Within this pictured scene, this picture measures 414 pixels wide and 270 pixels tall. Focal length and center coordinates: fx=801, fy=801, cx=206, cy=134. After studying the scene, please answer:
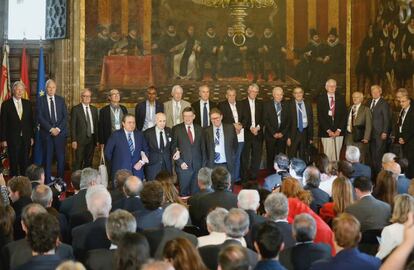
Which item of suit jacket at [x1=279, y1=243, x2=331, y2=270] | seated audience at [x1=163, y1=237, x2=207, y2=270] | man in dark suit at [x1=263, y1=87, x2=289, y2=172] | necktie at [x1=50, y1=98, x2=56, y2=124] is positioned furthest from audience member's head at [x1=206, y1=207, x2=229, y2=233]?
man in dark suit at [x1=263, y1=87, x2=289, y2=172]

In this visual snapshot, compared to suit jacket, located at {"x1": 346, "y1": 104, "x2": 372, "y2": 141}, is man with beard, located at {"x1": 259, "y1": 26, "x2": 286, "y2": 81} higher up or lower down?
higher up

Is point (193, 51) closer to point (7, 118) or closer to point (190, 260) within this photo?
point (7, 118)

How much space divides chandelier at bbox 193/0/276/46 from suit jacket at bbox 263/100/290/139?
296 cm

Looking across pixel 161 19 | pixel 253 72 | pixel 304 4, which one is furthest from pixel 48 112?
pixel 304 4

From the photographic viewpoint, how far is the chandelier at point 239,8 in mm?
18922

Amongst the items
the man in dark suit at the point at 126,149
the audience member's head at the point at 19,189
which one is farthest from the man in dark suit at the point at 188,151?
the audience member's head at the point at 19,189

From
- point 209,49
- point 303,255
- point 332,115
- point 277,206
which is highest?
point 209,49

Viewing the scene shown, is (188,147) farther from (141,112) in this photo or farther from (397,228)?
(397,228)

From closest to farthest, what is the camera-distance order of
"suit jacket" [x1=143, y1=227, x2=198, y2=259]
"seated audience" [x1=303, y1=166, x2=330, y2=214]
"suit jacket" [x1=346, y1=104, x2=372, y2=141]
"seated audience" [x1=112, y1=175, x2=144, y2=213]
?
"suit jacket" [x1=143, y1=227, x2=198, y2=259] → "seated audience" [x1=112, y1=175, x2=144, y2=213] → "seated audience" [x1=303, y1=166, x2=330, y2=214] → "suit jacket" [x1=346, y1=104, x2=372, y2=141]

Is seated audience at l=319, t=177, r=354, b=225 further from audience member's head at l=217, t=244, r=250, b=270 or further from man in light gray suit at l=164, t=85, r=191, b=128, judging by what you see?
man in light gray suit at l=164, t=85, r=191, b=128

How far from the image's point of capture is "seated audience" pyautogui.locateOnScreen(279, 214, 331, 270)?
22.9 feet

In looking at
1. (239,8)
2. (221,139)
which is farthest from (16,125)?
(239,8)

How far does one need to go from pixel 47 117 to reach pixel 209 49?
496 cm

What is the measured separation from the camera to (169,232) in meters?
7.32
